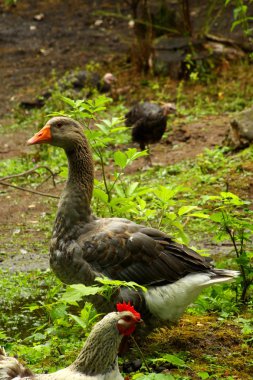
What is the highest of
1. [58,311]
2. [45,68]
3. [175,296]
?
[175,296]

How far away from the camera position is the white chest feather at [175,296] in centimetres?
525

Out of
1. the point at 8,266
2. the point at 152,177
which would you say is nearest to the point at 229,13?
the point at 152,177

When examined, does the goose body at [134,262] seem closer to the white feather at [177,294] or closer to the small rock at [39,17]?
the white feather at [177,294]

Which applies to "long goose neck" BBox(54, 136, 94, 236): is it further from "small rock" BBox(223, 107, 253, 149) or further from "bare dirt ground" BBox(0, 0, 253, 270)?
"small rock" BBox(223, 107, 253, 149)

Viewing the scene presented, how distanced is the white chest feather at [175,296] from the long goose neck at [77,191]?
0.76 meters

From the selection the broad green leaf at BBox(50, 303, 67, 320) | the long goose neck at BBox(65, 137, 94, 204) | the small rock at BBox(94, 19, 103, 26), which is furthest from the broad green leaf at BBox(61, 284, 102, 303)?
the small rock at BBox(94, 19, 103, 26)

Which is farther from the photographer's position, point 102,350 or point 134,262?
point 134,262

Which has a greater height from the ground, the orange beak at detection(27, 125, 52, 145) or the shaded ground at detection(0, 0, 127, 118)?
the orange beak at detection(27, 125, 52, 145)

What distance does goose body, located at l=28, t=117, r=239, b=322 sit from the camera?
17.3 feet

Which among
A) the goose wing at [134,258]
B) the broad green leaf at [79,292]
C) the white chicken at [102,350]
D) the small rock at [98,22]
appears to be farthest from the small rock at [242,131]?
the small rock at [98,22]

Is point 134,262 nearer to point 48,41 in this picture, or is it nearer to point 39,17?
point 48,41

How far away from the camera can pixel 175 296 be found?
5277 millimetres

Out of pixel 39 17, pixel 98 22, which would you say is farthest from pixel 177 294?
pixel 39 17

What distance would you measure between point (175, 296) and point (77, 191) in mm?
1058
